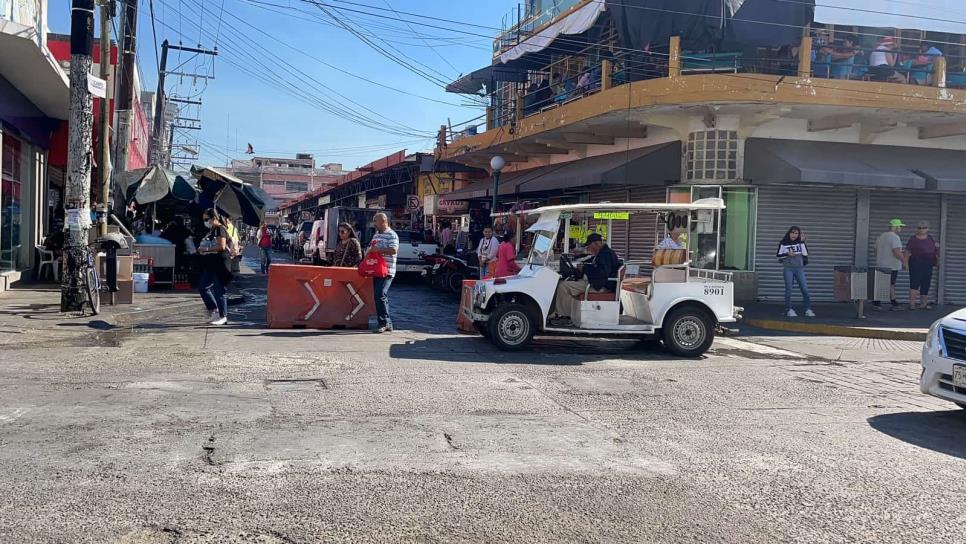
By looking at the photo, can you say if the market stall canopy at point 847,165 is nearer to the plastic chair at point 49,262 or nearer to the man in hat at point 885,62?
the man in hat at point 885,62

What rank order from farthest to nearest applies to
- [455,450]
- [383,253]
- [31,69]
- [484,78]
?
1. [484,78]
2. [31,69]
3. [383,253]
4. [455,450]

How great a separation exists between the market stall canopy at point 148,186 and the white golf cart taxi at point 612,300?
36.4 ft

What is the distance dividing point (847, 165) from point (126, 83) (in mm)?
16198

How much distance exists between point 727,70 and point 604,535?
47.1ft

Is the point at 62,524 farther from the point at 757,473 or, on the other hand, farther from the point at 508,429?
the point at 757,473

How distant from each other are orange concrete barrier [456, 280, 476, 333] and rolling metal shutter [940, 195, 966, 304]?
12.3m

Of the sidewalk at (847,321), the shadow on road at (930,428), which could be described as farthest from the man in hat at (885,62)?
the shadow on road at (930,428)

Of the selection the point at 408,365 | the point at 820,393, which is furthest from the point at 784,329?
the point at 408,365

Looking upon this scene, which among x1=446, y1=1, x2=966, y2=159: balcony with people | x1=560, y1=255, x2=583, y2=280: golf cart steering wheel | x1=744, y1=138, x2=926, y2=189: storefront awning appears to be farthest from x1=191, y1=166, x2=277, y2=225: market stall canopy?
x1=744, y1=138, x2=926, y2=189: storefront awning

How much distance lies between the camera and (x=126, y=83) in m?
18.1

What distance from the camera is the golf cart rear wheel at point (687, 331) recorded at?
1023 centimetres

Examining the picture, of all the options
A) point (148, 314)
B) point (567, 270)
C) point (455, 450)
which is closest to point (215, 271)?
point (148, 314)

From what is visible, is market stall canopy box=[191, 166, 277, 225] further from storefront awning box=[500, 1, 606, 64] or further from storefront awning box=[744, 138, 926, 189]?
storefront awning box=[744, 138, 926, 189]

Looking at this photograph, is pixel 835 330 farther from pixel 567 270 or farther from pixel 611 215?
Answer: pixel 567 270
